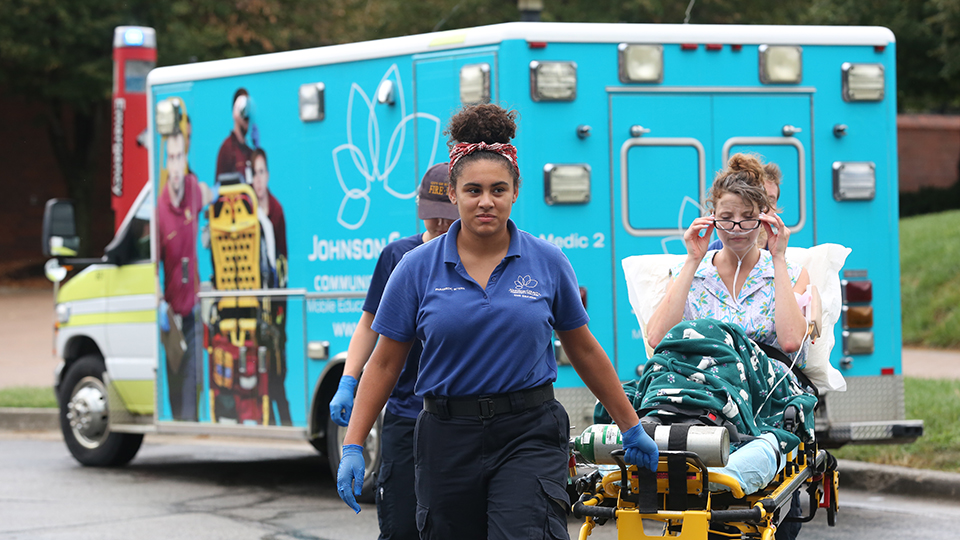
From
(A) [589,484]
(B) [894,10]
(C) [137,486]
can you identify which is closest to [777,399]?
(A) [589,484]

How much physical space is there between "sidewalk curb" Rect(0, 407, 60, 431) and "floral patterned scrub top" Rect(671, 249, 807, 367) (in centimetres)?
901

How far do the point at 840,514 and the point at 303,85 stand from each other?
Result: 433 cm

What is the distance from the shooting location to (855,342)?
7496 mm

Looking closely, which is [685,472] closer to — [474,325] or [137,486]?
[474,325]

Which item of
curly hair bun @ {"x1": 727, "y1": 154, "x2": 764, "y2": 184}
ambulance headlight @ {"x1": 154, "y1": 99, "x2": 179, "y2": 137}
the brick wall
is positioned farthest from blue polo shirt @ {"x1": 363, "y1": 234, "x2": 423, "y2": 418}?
the brick wall

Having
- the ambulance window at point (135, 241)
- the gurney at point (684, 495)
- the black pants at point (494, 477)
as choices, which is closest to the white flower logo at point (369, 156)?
the ambulance window at point (135, 241)

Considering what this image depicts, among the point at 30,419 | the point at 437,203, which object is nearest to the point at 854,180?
the point at 437,203

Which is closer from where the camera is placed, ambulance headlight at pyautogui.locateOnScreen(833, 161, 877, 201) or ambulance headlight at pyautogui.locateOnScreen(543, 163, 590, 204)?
ambulance headlight at pyautogui.locateOnScreen(543, 163, 590, 204)

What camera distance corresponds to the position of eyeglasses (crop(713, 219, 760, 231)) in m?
5.12

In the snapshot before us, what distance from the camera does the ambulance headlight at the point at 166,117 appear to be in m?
9.09

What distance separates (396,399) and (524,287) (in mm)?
1233

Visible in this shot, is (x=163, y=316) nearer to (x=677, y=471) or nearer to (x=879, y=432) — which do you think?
(x=879, y=432)

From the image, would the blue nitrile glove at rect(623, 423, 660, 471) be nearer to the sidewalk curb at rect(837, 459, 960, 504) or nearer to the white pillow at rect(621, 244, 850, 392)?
the white pillow at rect(621, 244, 850, 392)

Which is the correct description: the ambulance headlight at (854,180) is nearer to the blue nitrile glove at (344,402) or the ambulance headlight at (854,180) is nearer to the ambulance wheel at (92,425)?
the blue nitrile glove at (344,402)
